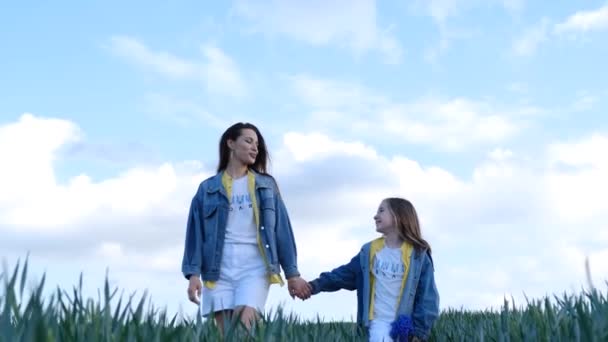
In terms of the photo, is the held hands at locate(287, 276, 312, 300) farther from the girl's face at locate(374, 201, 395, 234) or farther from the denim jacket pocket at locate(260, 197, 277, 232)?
the girl's face at locate(374, 201, 395, 234)

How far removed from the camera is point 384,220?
5934mm

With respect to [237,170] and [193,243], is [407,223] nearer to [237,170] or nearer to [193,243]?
[237,170]

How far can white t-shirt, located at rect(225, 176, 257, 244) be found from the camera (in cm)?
577

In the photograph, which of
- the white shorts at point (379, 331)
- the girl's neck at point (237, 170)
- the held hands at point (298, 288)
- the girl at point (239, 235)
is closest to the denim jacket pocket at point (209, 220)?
the girl at point (239, 235)

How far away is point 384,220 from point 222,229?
1.12m

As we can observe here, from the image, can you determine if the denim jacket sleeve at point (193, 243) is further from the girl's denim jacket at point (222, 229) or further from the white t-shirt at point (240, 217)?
the white t-shirt at point (240, 217)

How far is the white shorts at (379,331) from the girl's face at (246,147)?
1412 millimetres

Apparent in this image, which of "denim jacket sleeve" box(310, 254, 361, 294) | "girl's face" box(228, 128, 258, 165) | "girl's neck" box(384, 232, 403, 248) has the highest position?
"girl's face" box(228, 128, 258, 165)

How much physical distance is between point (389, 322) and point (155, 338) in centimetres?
344

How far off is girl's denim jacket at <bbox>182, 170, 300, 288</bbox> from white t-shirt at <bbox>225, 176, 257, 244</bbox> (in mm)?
36

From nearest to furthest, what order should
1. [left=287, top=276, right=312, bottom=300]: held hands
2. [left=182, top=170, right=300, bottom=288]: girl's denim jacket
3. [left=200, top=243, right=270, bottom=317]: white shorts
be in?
[left=200, top=243, right=270, bottom=317]: white shorts → [left=182, top=170, right=300, bottom=288]: girl's denim jacket → [left=287, top=276, right=312, bottom=300]: held hands

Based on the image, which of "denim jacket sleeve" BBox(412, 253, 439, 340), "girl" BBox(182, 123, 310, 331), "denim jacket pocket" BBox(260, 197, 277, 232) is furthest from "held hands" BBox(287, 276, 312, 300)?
"denim jacket sleeve" BBox(412, 253, 439, 340)

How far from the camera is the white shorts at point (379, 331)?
18.3 ft

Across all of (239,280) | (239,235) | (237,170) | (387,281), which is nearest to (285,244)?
(239,235)
